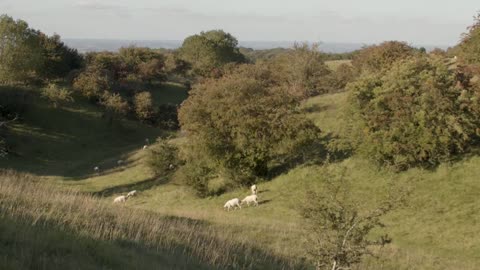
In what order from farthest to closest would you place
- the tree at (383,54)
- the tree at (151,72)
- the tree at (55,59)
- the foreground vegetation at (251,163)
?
the tree at (151,72), the tree at (55,59), the tree at (383,54), the foreground vegetation at (251,163)

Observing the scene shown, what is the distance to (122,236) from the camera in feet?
32.6

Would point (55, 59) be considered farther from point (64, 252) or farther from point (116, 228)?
point (64, 252)

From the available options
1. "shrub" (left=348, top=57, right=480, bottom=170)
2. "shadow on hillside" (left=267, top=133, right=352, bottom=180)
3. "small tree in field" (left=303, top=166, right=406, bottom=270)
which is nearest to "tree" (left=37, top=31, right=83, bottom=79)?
"shadow on hillside" (left=267, top=133, right=352, bottom=180)

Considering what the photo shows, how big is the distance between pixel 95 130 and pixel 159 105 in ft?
50.7

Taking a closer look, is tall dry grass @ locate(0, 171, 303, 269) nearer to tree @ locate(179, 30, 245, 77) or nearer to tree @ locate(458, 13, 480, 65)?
tree @ locate(458, 13, 480, 65)

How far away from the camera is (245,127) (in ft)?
126

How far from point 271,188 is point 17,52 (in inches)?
1868

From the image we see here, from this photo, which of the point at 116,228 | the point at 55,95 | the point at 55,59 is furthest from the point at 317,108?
the point at 55,59

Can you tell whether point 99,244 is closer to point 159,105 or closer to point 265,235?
point 265,235

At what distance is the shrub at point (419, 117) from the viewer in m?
30.9

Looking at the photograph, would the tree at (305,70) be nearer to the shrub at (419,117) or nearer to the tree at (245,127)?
the tree at (245,127)

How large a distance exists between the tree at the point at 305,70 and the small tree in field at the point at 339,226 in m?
47.4

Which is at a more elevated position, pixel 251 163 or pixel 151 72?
pixel 151 72

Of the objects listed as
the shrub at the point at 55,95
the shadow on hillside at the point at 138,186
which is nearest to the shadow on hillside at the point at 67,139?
the shrub at the point at 55,95
